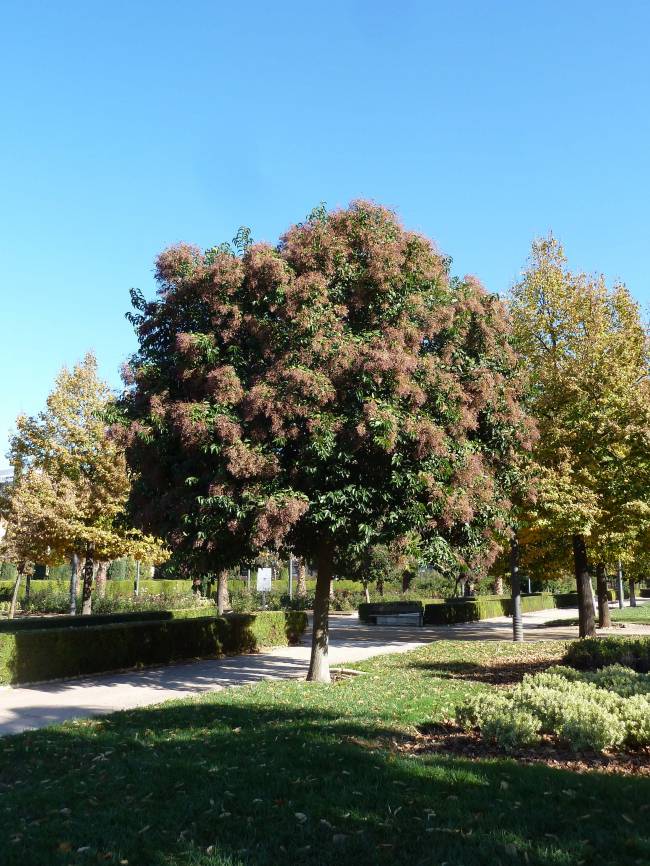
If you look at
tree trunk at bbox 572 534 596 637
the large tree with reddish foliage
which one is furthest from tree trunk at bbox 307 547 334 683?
tree trunk at bbox 572 534 596 637

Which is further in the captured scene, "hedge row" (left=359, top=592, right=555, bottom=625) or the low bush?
"hedge row" (left=359, top=592, right=555, bottom=625)

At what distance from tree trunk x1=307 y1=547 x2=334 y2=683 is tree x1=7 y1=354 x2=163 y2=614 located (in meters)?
11.1

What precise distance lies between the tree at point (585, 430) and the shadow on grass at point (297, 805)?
9.83m

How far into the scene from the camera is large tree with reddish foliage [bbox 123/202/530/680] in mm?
10047

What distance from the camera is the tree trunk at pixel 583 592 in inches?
741

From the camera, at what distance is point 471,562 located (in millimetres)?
13922

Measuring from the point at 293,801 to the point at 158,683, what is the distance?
8.78 meters

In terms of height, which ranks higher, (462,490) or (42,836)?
(462,490)

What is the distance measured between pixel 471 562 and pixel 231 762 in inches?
343

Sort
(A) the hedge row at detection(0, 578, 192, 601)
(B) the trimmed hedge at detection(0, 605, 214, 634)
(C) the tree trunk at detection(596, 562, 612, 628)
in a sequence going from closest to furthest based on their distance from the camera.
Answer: (B) the trimmed hedge at detection(0, 605, 214, 634)
(C) the tree trunk at detection(596, 562, 612, 628)
(A) the hedge row at detection(0, 578, 192, 601)

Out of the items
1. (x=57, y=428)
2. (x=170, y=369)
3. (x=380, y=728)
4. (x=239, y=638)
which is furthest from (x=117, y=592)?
(x=380, y=728)

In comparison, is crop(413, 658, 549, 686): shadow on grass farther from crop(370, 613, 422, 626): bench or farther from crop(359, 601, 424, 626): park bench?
crop(359, 601, 424, 626): park bench

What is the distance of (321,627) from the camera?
12766 millimetres

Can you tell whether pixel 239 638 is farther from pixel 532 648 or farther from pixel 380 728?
pixel 380 728
